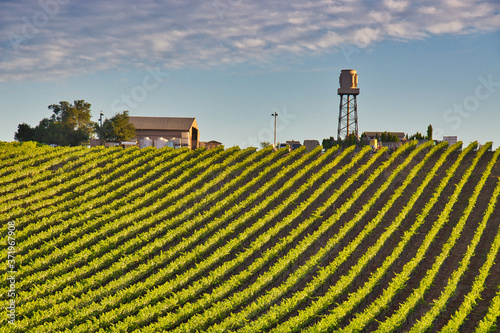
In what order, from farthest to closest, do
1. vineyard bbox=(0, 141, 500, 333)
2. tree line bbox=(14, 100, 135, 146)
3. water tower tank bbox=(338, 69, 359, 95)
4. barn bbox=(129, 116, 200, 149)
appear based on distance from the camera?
barn bbox=(129, 116, 200, 149) < tree line bbox=(14, 100, 135, 146) < water tower tank bbox=(338, 69, 359, 95) < vineyard bbox=(0, 141, 500, 333)

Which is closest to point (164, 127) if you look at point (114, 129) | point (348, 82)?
point (114, 129)

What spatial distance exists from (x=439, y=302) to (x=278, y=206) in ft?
28.7

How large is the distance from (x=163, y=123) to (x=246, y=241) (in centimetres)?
5856

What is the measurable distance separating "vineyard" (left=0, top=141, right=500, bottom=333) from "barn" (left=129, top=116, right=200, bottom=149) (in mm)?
46442

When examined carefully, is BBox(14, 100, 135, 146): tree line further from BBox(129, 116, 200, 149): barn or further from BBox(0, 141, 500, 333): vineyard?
BBox(0, 141, 500, 333): vineyard

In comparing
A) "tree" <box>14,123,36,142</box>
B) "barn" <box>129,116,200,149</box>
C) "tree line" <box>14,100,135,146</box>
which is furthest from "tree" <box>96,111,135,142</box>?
"barn" <box>129,116,200,149</box>

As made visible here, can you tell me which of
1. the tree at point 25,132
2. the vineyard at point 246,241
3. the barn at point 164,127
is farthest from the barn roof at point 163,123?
the vineyard at point 246,241

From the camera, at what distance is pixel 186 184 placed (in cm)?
2389

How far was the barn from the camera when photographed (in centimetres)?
7400

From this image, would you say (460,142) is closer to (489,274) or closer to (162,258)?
(489,274)

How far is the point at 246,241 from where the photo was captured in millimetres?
19688

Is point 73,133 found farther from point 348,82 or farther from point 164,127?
point 348,82

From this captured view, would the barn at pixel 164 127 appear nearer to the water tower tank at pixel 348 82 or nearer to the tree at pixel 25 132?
→ the tree at pixel 25 132

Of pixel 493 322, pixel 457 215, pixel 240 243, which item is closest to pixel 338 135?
pixel 457 215
